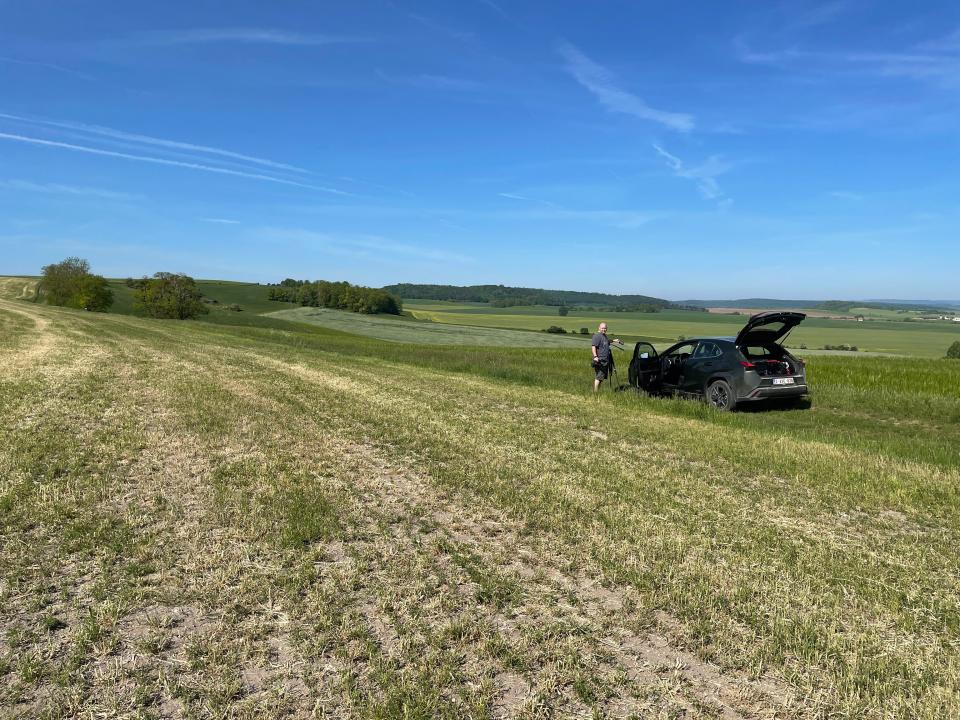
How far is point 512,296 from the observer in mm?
169875

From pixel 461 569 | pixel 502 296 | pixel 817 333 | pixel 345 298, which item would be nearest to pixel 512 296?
pixel 502 296

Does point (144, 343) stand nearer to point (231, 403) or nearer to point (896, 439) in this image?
point (231, 403)

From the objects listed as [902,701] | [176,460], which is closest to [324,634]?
[902,701]

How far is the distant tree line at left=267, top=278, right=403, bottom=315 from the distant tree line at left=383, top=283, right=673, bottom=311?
5777 centimetres

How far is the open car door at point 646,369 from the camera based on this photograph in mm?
15008

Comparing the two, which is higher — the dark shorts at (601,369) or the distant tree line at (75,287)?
the distant tree line at (75,287)

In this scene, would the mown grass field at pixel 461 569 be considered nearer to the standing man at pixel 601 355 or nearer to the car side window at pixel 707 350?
the car side window at pixel 707 350

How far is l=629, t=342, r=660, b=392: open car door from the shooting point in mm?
15008

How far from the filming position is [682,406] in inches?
508

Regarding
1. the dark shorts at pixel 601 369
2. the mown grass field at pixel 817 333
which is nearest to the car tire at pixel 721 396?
the dark shorts at pixel 601 369

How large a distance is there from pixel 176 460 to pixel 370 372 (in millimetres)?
10267

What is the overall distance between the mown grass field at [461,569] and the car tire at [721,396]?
2.97 m

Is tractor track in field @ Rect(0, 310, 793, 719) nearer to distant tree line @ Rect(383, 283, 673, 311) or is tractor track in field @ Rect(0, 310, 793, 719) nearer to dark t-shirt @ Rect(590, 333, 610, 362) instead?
dark t-shirt @ Rect(590, 333, 610, 362)

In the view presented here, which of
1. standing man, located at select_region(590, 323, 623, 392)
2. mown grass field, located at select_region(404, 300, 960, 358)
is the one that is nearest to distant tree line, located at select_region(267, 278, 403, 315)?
mown grass field, located at select_region(404, 300, 960, 358)
